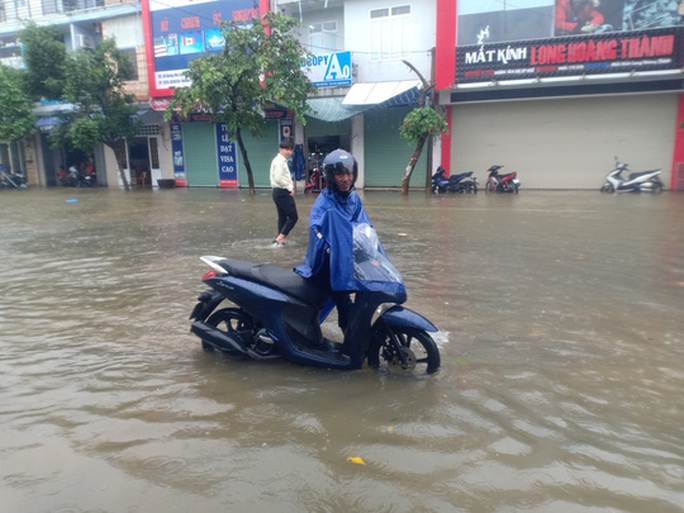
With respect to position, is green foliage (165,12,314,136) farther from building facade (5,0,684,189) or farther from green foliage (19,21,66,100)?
green foliage (19,21,66,100)

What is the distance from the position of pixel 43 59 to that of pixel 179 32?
6466 millimetres

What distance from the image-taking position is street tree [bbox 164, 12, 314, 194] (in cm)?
1712

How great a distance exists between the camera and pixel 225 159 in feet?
77.9

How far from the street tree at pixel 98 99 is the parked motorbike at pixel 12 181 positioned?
4.51m

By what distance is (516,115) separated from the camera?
61.5 feet

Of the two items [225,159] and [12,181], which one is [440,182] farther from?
[12,181]

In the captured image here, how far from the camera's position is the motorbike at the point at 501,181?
18.1 m

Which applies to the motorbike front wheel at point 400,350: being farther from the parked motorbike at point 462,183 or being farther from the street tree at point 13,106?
the street tree at point 13,106

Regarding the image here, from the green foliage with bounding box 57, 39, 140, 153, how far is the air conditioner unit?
2823 mm

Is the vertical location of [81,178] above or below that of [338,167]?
below

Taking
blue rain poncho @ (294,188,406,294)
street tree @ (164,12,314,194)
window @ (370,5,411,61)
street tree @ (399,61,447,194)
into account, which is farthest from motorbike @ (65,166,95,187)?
blue rain poncho @ (294,188,406,294)

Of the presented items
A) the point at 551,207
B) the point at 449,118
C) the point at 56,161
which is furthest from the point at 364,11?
the point at 56,161

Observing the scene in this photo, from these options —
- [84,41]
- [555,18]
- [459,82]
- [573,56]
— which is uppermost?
[84,41]

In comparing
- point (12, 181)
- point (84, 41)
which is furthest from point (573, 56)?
point (12, 181)
